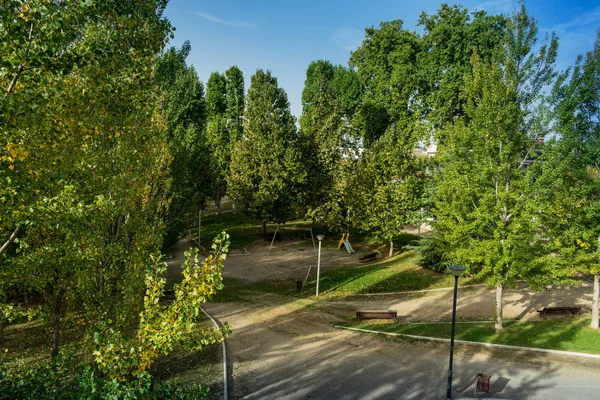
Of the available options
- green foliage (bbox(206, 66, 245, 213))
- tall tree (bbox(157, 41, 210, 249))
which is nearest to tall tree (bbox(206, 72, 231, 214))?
green foliage (bbox(206, 66, 245, 213))

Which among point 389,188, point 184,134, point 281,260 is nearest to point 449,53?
point 389,188

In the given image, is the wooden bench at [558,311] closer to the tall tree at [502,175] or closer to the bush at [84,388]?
the tall tree at [502,175]

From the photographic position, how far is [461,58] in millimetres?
33938

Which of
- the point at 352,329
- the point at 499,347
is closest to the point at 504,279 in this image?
the point at 499,347

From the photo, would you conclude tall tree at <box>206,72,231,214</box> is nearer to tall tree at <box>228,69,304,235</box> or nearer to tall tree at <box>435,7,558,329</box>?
tall tree at <box>228,69,304,235</box>

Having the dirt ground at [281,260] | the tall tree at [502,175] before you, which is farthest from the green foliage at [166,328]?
the dirt ground at [281,260]

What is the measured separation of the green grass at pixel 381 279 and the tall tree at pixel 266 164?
29.7ft

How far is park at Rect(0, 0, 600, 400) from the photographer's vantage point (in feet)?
23.9

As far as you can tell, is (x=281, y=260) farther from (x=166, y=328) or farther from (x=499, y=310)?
(x=166, y=328)

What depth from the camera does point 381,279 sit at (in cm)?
2658

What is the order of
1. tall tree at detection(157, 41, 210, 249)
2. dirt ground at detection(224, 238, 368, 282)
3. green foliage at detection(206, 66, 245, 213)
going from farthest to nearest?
A: green foliage at detection(206, 66, 245, 213) → tall tree at detection(157, 41, 210, 249) → dirt ground at detection(224, 238, 368, 282)

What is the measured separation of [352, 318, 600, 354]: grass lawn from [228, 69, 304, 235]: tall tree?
1769 centimetres

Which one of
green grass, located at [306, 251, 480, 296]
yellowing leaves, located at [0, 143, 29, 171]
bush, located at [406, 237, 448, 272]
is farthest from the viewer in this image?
bush, located at [406, 237, 448, 272]

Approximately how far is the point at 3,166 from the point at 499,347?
1751 centimetres
